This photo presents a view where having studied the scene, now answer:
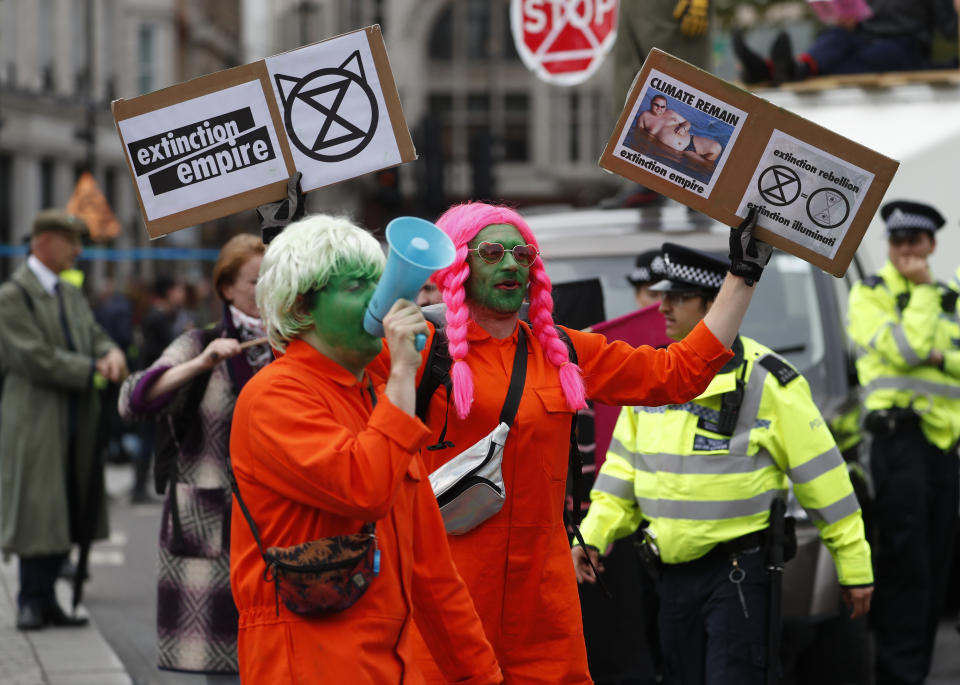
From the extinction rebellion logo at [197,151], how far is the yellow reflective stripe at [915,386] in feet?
13.3

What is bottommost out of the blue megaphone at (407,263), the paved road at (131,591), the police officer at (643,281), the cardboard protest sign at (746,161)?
the paved road at (131,591)

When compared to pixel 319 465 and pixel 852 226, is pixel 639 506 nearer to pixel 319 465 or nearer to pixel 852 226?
pixel 852 226

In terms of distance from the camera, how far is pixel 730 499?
16.2ft

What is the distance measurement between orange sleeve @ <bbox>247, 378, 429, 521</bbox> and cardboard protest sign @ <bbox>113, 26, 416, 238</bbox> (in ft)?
3.94

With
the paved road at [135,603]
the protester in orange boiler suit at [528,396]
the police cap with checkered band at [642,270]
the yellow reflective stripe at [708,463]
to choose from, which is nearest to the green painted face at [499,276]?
the protester in orange boiler suit at [528,396]

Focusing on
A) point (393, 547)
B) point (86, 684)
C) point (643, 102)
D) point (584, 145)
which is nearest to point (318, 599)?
point (393, 547)

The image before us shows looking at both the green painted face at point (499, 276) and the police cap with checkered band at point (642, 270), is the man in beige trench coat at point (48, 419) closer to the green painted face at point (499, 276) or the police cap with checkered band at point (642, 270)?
the police cap with checkered band at point (642, 270)

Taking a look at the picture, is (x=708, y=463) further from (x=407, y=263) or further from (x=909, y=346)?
(x=909, y=346)

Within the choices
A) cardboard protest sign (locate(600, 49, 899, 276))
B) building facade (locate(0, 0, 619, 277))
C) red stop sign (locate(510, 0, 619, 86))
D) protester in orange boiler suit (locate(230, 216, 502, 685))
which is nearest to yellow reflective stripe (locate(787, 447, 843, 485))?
cardboard protest sign (locate(600, 49, 899, 276))

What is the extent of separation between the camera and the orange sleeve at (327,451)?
2.99m

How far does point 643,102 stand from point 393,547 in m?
1.51

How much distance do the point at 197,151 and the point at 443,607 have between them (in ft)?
5.04

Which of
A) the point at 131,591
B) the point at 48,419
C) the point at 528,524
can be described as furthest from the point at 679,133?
the point at 131,591

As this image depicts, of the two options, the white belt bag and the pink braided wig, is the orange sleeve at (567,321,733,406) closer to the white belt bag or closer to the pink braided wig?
the pink braided wig
